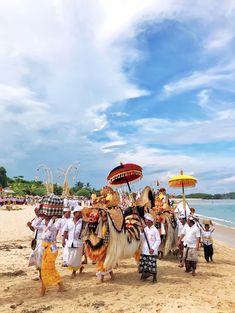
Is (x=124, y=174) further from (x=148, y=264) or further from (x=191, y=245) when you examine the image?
(x=148, y=264)

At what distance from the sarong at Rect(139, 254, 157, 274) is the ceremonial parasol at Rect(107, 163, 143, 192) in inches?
103

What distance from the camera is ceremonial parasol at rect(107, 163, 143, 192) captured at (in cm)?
1038

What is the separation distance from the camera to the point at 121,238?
8523 mm

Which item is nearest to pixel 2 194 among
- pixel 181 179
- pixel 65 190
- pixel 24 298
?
pixel 65 190

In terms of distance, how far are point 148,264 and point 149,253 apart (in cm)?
24

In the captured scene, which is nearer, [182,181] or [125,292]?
[125,292]

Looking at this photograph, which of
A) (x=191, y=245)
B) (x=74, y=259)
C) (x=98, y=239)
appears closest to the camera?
(x=98, y=239)

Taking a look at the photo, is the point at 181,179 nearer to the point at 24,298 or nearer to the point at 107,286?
the point at 107,286

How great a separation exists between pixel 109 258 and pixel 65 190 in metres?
23.8

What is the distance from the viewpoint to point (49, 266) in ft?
23.5

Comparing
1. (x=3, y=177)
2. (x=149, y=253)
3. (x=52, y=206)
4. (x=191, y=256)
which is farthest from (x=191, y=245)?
(x=3, y=177)

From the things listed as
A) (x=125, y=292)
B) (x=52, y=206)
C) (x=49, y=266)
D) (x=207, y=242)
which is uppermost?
(x=52, y=206)

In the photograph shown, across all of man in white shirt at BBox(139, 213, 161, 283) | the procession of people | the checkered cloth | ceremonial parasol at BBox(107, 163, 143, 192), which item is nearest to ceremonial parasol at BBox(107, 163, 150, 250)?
ceremonial parasol at BBox(107, 163, 143, 192)

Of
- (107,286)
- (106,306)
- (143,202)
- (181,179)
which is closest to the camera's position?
(106,306)
